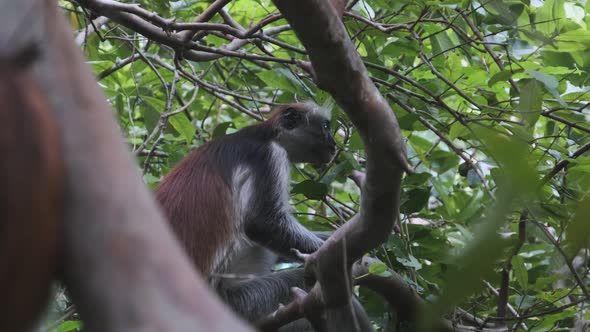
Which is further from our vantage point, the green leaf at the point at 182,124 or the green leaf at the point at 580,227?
the green leaf at the point at 182,124

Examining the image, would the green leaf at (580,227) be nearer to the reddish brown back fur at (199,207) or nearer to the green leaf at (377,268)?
the green leaf at (377,268)

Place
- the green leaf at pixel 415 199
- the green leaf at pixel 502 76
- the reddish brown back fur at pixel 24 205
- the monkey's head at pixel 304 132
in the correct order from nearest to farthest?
the reddish brown back fur at pixel 24 205 → the green leaf at pixel 502 76 → the green leaf at pixel 415 199 → the monkey's head at pixel 304 132

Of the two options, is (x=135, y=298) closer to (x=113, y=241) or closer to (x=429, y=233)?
(x=113, y=241)

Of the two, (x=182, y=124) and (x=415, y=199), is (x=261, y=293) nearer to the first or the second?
(x=415, y=199)

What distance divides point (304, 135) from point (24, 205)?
462cm

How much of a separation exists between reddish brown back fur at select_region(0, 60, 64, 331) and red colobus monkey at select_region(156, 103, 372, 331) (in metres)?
3.35

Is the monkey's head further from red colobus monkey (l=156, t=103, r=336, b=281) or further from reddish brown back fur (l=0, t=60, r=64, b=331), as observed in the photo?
reddish brown back fur (l=0, t=60, r=64, b=331)

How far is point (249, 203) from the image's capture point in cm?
535

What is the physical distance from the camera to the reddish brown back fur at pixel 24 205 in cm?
126

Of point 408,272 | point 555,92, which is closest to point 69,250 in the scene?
point 555,92

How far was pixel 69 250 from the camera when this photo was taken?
1.32m

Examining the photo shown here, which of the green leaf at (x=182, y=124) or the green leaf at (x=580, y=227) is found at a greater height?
the green leaf at (x=182, y=124)

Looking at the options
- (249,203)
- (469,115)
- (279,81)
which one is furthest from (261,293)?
(469,115)

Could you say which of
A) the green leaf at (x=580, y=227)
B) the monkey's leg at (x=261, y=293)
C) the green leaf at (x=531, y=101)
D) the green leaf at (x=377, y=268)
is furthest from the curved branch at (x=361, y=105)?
the monkey's leg at (x=261, y=293)
